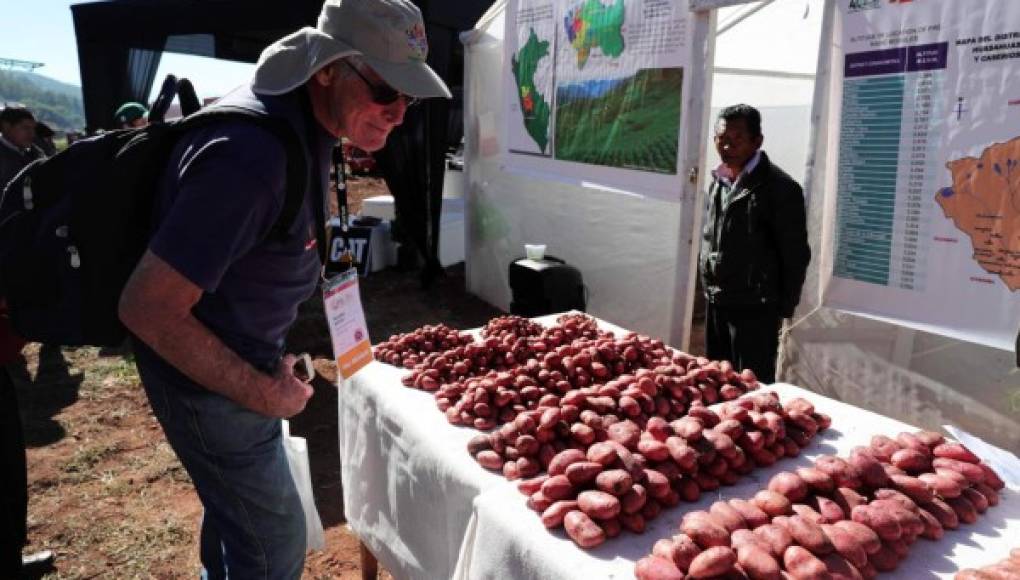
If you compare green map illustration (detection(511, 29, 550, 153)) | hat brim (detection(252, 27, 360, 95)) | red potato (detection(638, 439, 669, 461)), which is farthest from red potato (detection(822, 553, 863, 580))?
green map illustration (detection(511, 29, 550, 153))

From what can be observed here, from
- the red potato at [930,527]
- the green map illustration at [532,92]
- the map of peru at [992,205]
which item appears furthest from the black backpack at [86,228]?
the green map illustration at [532,92]

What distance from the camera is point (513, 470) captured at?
67.1 inches

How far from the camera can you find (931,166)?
293cm

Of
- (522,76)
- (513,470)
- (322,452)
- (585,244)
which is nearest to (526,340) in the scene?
(513,470)

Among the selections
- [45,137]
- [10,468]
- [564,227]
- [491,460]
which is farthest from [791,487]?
[45,137]

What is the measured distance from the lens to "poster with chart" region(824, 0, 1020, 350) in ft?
8.86

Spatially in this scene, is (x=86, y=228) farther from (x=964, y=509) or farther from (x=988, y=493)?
(x=988, y=493)

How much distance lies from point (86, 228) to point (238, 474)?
0.67 metres

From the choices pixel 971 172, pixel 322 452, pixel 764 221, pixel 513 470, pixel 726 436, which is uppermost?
pixel 971 172

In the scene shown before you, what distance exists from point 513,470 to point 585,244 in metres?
3.99

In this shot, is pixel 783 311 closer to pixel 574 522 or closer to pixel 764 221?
pixel 764 221

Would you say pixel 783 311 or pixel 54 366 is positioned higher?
pixel 783 311

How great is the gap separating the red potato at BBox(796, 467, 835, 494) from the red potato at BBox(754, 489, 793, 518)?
0.09 meters

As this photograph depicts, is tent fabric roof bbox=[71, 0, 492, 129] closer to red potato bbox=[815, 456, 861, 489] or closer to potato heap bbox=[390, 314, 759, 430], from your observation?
potato heap bbox=[390, 314, 759, 430]
